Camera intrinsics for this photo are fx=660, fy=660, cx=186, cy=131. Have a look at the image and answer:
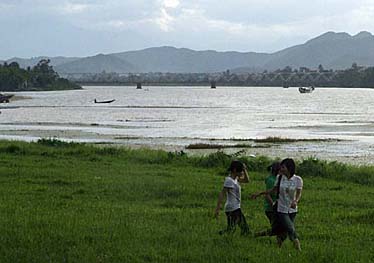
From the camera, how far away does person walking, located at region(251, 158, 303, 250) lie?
1055 centimetres

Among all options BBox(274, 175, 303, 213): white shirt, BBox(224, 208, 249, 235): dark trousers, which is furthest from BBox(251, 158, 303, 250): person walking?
BBox(224, 208, 249, 235): dark trousers

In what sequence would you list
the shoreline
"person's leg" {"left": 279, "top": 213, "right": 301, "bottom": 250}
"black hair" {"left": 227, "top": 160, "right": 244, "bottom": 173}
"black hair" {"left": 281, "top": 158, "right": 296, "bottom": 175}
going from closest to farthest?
"black hair" {"left": 281, "top": 158, "right": 296, "bottom": 175}, "person's leg" {"left": 279, "top": 213, "right": 301, "bottom": 250}, "black hair" {"left": 227, "top": 160, "right": 244, "bottom": 173}, the shoreline

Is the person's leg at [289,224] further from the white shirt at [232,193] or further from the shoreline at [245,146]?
the shoreline at [245,146]

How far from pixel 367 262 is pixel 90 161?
19.3m

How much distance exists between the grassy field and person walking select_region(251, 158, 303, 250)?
0.39 m

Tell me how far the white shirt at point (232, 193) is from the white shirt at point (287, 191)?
0.90m

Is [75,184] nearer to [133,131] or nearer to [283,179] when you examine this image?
[283,179]

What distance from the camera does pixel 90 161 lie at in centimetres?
2812

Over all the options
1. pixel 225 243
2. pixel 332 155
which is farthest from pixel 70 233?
pixel 332 155

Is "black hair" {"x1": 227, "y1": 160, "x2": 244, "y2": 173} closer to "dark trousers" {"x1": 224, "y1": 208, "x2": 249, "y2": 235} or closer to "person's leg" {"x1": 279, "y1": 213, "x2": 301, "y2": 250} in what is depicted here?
"dark trousers" {"x1": 224, "y1": 208, "x2": 249, "y2": 235}

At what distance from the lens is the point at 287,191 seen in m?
10.7

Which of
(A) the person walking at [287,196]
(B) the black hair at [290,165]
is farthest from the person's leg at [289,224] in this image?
(B) the black hair at [290,165]

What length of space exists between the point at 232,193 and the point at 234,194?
39 mm

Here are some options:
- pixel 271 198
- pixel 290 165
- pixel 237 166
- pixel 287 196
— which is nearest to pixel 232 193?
pixel 237 166
